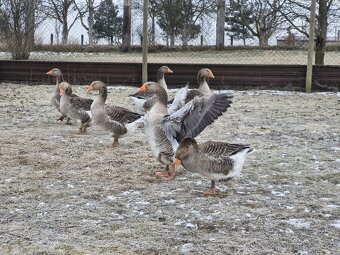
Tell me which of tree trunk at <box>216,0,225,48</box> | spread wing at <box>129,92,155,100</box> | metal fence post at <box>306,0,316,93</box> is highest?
tree trunk at <box>216,0,225,48</box>

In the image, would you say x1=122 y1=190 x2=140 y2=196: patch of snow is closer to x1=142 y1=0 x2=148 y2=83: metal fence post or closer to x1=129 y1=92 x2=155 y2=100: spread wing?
x1=129 y1=92 x2=155 y2=100: spread wing

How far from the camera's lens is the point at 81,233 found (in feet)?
9.94

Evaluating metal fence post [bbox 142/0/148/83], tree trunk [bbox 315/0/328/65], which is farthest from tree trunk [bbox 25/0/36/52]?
tree trunk [bbox 315/0/328/65]

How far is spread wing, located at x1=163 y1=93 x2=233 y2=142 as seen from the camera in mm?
4098

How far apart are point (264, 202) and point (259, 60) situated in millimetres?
10907

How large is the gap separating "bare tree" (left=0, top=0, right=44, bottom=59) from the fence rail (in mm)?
2885

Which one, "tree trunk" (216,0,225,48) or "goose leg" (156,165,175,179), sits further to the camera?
"tree trunk" (216,0,225,48)

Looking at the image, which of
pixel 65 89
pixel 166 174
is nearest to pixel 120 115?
pixel 166 174

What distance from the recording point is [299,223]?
3244 millimetres

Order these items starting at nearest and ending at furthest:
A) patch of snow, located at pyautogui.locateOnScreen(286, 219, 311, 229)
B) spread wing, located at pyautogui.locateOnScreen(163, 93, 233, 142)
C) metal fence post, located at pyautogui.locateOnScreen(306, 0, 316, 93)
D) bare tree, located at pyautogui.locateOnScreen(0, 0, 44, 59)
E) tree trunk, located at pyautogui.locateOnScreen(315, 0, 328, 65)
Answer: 1. patch of snow, located at pyautogui.locateOnScreen(286, 219, 311, 229)
2. spread wing, located at pyautogui.locateOnScreen(163, 93, 233, 142)
3. metal fence post, located at pyautogui.locateOnScreen(306, 0, 316, 93)
4. tree trunk, located at pyautogui.locateOnScreen(315, 0, 328, 65)
5. bare tree, located at pyautogui.locateOnScreen(0, 0, 44, 59)

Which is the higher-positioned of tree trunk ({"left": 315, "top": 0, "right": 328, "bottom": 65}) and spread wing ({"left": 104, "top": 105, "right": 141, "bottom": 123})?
tree trunk ({"left": 315, "top": 0, "right": 328, "bottom": 65})

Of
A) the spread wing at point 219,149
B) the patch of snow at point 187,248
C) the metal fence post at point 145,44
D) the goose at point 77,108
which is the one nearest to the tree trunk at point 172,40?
the metal fence post at point 145,44

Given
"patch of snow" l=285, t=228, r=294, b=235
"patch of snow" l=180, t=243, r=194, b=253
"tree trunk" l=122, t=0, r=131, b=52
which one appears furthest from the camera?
"tree trunk" l=122, t=0, r=131, b=52

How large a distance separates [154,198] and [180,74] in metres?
6.72
